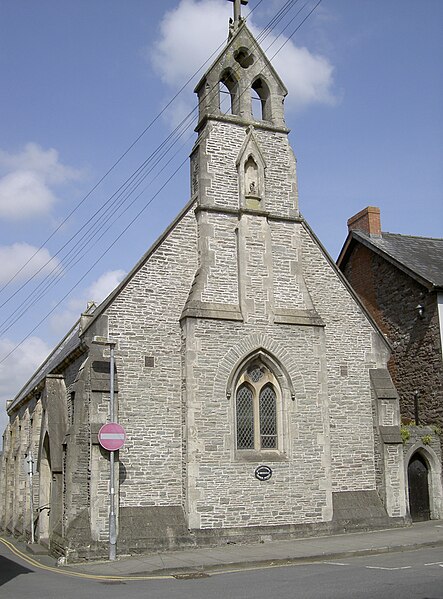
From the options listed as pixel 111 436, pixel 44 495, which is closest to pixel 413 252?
pixel 111 436

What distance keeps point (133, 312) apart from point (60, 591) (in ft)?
28.8

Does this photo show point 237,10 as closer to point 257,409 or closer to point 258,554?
point 257,409

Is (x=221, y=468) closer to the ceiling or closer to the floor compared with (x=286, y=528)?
closer to the ceiling

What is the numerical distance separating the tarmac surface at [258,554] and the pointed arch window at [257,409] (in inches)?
113

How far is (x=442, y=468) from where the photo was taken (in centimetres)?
2239

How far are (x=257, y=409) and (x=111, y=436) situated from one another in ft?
16.0

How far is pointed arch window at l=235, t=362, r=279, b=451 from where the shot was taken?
19.4 metres

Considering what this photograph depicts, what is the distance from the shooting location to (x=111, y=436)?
16.8 m

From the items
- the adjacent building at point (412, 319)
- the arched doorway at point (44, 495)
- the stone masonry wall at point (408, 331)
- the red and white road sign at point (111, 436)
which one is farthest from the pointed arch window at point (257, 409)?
the arched doorway at point (44, 495)

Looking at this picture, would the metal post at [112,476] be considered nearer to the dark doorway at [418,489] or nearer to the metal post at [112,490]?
the metal post at [112,490]

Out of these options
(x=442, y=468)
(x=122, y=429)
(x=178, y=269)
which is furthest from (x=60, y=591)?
(x=442, y=468)

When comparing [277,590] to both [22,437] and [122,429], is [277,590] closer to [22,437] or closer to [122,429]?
[122,429]

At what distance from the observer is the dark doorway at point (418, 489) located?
861 inches

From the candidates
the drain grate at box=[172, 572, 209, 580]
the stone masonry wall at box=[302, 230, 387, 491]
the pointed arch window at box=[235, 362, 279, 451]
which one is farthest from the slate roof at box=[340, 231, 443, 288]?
the drain grate at box=[172, 572, 209, 580]
